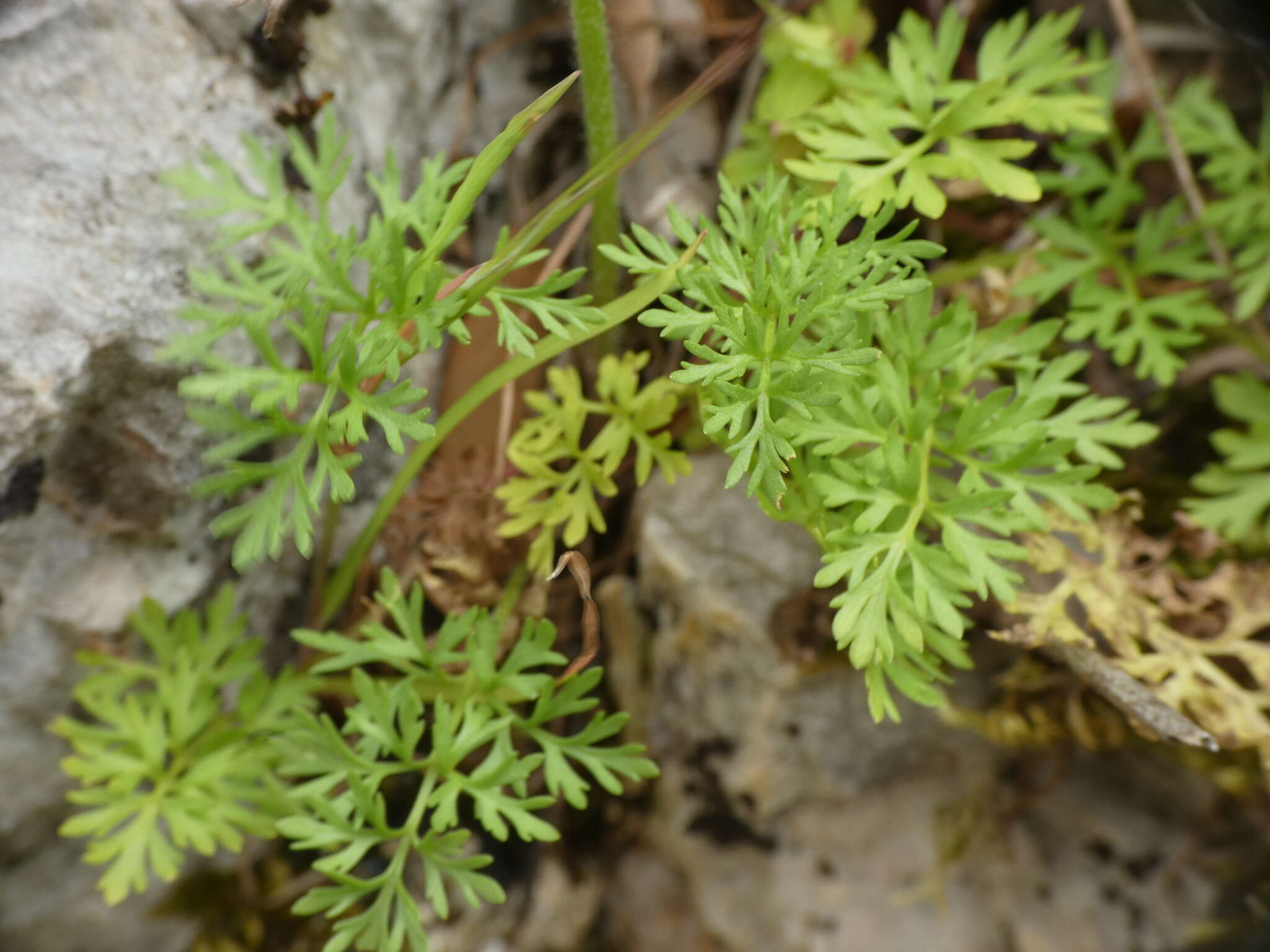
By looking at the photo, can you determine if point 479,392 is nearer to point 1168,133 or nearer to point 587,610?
point 587,610

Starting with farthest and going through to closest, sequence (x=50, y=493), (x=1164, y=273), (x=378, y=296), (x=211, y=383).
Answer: (x=1164, y=273), (x=50, y=493), (x=378, y=296), (x=211, y=383)

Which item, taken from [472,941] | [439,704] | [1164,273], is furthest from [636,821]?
[1164,273]

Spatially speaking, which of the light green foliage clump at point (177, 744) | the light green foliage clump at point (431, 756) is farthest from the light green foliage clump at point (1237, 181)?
the light green foliage clump at point (177, 744)

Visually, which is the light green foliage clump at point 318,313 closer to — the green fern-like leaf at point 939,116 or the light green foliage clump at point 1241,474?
the green fern-like leaf at point 939,116

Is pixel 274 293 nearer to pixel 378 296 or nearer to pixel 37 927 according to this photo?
→ pixel 378 296

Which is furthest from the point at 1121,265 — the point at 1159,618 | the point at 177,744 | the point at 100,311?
the point at 177,744

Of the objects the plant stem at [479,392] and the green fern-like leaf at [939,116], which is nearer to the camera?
the plant stem at [479,392]
